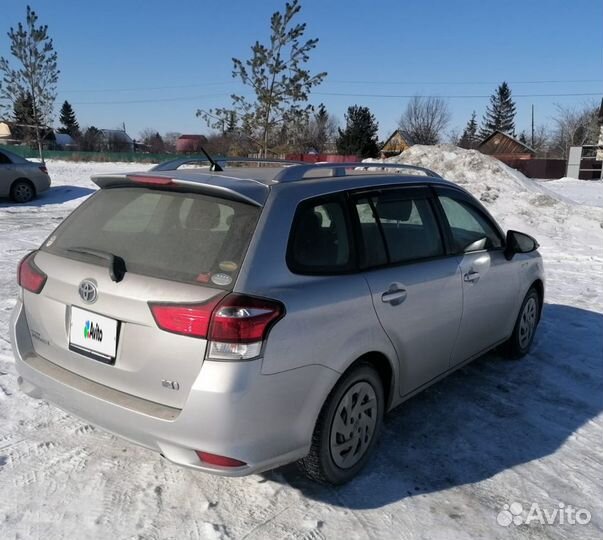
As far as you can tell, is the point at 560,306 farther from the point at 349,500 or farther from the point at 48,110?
the point at 48,110

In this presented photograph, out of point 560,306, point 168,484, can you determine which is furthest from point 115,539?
point 560,306

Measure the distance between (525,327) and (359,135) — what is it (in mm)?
47963

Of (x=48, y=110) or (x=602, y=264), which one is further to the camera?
(x=48, y=110)

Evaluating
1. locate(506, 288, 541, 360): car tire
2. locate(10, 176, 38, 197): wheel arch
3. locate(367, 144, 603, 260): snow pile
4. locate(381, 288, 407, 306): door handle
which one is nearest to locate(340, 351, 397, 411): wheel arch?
locate(381, 288, 407, 306): door handle

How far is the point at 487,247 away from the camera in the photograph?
169 inches

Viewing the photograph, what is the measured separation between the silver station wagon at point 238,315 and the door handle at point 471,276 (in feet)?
0.84

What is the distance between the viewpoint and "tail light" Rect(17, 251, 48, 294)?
2.95 metres

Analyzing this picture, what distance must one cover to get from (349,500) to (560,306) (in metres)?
4.85

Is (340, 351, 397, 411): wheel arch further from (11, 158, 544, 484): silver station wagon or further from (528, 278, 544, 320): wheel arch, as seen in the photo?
(528, 278, 544, 320): wheel arch

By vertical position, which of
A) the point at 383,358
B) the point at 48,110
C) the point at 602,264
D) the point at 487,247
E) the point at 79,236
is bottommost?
the point at 602,264

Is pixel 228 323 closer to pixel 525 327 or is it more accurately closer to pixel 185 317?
pixel 185 317

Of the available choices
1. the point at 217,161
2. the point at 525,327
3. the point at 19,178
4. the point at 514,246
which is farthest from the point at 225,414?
the point at 19,178

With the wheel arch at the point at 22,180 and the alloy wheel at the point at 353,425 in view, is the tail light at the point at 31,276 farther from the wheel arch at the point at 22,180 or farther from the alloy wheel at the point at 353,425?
the wheel arch at the point at 22,180

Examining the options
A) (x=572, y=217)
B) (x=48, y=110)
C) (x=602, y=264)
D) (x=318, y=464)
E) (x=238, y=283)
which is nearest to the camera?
(x=238, y=283)
